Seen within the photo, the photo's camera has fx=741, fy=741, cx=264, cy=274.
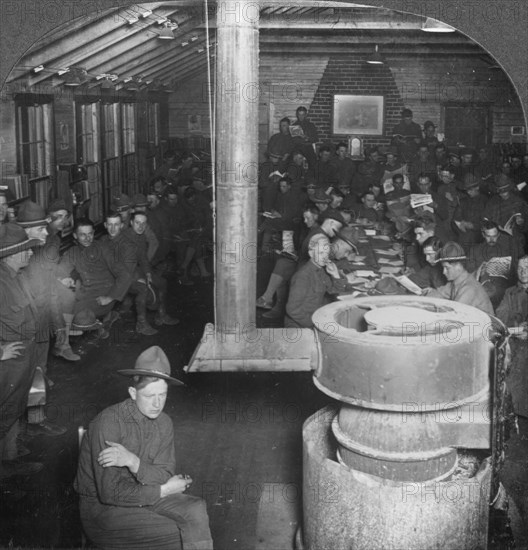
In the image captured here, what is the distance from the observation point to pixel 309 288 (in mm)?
7137

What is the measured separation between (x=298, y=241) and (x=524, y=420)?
5625 mm

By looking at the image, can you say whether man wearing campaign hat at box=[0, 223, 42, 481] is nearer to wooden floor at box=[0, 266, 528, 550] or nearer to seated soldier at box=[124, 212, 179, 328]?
wooden floor at box=[0, 266, 528, 550]

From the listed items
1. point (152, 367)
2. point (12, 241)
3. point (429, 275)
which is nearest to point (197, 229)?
point (429, 275)

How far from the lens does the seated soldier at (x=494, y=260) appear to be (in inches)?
320

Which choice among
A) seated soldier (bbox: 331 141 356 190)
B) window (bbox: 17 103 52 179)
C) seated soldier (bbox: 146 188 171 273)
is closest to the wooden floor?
seated soldier (bbox: 146 188 171 273)

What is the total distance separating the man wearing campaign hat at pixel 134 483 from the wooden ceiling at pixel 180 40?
89.3 inches

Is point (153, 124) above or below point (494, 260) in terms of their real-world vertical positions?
above

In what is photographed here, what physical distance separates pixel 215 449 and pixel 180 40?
8.70 metres

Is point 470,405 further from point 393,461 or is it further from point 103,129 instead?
point 103,129

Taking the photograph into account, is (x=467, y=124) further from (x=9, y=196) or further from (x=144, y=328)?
(x=9, y=196)

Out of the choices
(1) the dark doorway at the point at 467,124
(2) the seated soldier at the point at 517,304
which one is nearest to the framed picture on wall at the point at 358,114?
(1) the dark doorway at the point at 467,124

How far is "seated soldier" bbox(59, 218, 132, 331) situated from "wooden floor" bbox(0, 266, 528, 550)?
499mm

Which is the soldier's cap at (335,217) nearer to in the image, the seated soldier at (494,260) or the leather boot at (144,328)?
the seated soldier at (494,260)

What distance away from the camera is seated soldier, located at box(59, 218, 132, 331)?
28.4ft
